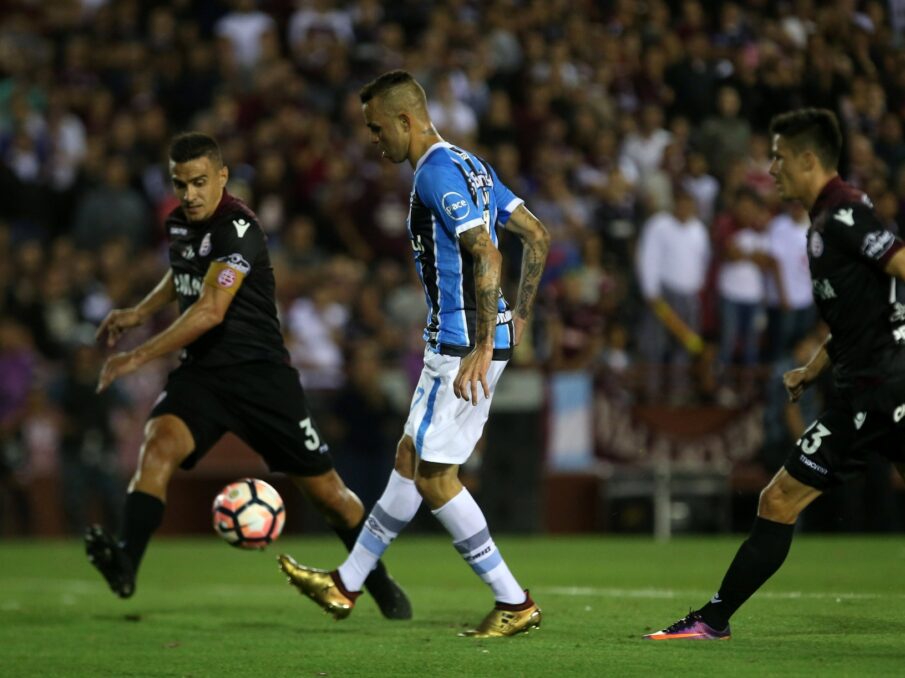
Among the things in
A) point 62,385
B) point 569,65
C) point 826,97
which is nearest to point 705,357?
point 569,65

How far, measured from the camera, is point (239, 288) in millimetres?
8625

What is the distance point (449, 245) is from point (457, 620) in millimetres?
2336

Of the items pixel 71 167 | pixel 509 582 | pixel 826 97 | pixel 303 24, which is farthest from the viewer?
pixel 303 24

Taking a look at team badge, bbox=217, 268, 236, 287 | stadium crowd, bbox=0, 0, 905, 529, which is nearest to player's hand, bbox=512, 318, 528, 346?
team badge, bbox=217, 268, 236, 287

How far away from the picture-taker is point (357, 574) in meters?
8.07

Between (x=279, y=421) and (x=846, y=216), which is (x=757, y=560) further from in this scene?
(x=279, y=421)

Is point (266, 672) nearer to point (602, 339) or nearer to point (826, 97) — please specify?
point (826, 97)

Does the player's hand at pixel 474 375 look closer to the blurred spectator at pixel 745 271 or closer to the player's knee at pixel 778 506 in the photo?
the player's knee at pixel 778 506

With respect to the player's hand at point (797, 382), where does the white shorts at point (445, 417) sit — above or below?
below

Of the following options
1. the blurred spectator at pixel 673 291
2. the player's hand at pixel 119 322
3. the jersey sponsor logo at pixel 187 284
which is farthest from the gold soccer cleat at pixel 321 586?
the blurred spectator at pixel 673 291

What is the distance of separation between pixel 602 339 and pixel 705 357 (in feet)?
3.96

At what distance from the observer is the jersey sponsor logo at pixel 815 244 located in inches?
267

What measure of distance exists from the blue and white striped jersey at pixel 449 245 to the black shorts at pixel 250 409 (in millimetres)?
1278

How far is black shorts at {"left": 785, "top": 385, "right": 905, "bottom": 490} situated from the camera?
22.2 feet
